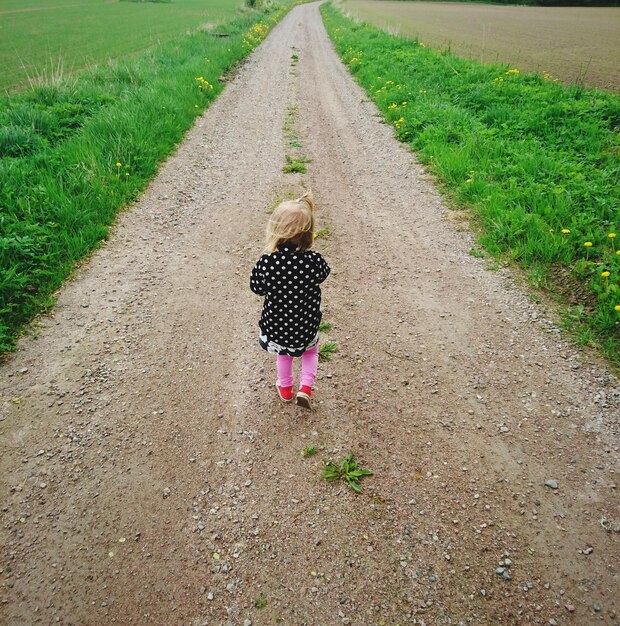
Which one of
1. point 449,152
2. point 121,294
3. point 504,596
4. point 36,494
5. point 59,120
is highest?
point 59,120

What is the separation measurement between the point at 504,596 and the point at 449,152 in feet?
23.3

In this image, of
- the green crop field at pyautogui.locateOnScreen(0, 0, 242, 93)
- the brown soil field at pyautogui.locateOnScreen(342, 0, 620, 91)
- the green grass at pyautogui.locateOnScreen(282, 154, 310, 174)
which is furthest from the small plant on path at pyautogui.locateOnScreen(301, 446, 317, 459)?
the green crop field at pyautogui.locateOnScreen(0, 0, 242, 93)

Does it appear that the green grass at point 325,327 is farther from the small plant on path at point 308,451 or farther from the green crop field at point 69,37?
the green crop field at point 69,37

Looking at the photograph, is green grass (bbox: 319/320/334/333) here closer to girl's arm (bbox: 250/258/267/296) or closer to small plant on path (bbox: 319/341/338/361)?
small plant on path (bbox: 319/341/338/361)

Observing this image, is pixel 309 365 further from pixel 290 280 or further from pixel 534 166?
pixel 534 166

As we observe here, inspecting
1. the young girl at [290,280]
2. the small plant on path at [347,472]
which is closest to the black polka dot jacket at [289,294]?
the young girl at [290,280]

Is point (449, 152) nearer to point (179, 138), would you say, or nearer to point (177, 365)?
point (179, 138)

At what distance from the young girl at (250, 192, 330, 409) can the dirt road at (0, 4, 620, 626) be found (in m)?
0.65

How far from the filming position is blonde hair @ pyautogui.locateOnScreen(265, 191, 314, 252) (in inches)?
110

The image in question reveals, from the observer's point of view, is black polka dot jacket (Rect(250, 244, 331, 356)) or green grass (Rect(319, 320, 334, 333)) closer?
black polka dot jacket (Rect(250, 244, 331, 356))

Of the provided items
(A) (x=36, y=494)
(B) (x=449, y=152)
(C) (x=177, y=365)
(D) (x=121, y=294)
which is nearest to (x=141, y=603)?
(A) (x=36, y=494)

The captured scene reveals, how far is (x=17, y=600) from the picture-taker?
2.21 m

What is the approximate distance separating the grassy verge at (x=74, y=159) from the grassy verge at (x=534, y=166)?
5234mm

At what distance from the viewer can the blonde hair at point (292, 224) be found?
9.17 ft
